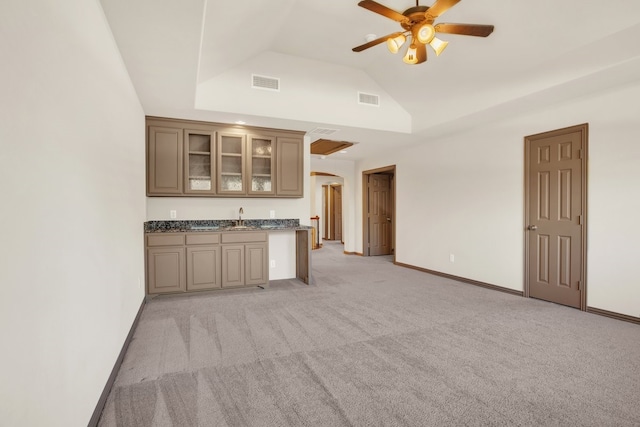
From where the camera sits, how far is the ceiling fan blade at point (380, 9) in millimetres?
2461

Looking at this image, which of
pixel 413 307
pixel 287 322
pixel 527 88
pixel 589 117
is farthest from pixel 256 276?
pixel 589 117

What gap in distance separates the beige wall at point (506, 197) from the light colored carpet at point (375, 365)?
26.8 inches

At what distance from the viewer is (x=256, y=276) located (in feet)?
15.6

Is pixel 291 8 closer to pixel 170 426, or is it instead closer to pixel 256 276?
pixel 256 276

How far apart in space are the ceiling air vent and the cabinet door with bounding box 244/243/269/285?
2280mm

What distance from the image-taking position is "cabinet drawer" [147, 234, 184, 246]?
4.14 metres

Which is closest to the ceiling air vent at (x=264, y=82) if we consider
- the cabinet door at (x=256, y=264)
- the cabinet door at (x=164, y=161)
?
the cabinet door at (x=164, y=161)

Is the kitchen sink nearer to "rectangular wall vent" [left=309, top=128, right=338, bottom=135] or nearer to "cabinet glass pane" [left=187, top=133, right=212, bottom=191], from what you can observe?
"cabinet glass pane" [left=187, top=133, right=212, bottom=191]

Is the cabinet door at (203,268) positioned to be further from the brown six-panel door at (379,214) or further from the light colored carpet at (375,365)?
the brown six-panel door at (379,214)

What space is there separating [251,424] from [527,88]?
439 centimetres

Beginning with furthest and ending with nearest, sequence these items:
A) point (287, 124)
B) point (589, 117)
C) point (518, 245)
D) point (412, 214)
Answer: point (412, 214) < point (287, 124) < point (518, 245) < point (589, 117)

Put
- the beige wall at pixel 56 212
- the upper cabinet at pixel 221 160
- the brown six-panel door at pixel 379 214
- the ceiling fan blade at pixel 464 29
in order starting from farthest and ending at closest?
the brown six-panel door at pixel 379 214, the upper cabinet at pixel 221 160, the ceiling fan blade at pixel 464 29, the beige wall at pixel 56 212

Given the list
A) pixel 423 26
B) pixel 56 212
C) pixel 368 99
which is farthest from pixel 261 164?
pixel 56 212

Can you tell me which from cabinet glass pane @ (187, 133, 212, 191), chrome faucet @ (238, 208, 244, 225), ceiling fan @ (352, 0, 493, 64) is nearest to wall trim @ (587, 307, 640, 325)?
ceiling fan @ (352, 0, 493, 64)
